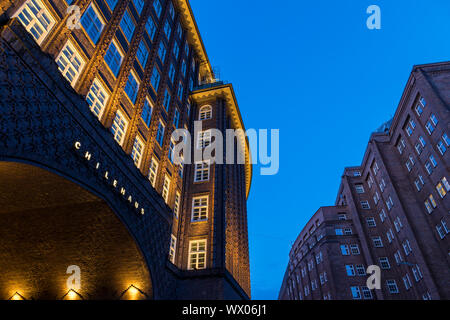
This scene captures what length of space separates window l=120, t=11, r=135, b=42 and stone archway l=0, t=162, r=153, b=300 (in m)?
13.8

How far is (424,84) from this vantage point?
4191 centimetres

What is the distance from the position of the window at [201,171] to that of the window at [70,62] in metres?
18.2

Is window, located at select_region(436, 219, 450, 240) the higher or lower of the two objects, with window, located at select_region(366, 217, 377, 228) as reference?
lower

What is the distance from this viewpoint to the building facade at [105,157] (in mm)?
12234

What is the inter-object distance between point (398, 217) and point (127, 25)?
159 feet

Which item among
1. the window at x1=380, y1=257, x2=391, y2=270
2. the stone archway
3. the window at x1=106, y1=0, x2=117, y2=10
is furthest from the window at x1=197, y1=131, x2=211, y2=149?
the window at x1=380, y1=257, x2=391, y2=270

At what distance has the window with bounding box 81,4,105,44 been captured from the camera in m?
18.3

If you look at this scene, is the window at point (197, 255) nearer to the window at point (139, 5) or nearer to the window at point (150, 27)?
the window at point (150, 27)

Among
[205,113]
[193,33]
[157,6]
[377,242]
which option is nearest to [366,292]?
[377,242]

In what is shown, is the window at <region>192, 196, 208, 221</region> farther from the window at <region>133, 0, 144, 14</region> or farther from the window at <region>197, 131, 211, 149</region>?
the window at <region>133, 0, 144, 14</region>

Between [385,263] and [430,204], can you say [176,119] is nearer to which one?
[430,204]

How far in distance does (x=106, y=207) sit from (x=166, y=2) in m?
25.9
